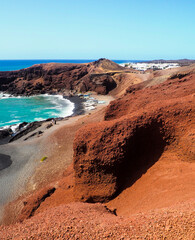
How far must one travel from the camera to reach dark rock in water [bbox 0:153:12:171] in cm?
2127

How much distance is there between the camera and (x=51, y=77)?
8331cm

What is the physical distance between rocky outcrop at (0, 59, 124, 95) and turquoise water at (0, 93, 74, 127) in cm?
1164

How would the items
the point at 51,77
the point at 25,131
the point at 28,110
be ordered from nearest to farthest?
the point at 25,131, the point at 28,110, the point at 51,77

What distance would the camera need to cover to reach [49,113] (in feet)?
169

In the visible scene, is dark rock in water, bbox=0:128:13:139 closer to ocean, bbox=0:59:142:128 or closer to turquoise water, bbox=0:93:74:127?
ocean, bbox=0:59:142:128

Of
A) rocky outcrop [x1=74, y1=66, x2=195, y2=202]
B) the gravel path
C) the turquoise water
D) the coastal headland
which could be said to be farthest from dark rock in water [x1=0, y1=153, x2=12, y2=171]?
the turquoise water

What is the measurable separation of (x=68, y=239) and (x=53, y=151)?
18.0 meters

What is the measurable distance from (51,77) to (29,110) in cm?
3246

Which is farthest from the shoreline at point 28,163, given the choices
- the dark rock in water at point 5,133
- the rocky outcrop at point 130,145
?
the rocky outcrop at point 130,145

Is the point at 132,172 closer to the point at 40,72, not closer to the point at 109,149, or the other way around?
the point at 109,149

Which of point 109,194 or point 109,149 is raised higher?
point 109,149

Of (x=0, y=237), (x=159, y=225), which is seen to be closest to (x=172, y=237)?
(x=159, y=225)

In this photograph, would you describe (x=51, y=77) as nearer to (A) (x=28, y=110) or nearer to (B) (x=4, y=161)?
(A) (x=28, y=110)

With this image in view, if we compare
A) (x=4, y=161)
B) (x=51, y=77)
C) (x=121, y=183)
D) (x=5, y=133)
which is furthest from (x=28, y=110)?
(x=121, y=183)
